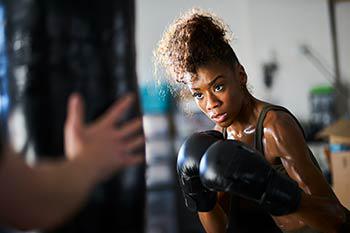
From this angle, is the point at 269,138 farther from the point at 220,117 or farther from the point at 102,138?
the point at 102,138

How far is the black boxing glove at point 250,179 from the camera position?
→ 31.2 inches

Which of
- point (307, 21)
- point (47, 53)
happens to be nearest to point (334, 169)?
point (307, 21)

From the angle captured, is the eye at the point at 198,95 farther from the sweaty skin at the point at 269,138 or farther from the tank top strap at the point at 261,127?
the tank top strap at the point at 261,127

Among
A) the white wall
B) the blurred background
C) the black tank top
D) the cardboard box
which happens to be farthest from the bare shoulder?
the white wall

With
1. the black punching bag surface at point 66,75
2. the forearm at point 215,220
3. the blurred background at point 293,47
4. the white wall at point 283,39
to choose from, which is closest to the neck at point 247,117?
the forearm at point 215,220

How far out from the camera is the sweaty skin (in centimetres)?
89

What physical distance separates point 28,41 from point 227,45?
71cm

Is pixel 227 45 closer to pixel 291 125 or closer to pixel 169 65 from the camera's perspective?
pixel 169 65

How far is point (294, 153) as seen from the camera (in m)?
0.91

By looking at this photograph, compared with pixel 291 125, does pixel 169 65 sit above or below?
above

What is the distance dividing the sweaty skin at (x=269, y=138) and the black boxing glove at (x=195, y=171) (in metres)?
0.07

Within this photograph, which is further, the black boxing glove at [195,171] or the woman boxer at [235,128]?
the black boxing glove at [195,171]

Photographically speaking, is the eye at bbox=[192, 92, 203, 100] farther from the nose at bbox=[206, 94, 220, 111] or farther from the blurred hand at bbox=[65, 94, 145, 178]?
the blurred hand at bbox=[65, 94, 145, 178]

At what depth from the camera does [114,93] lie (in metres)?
0.50
